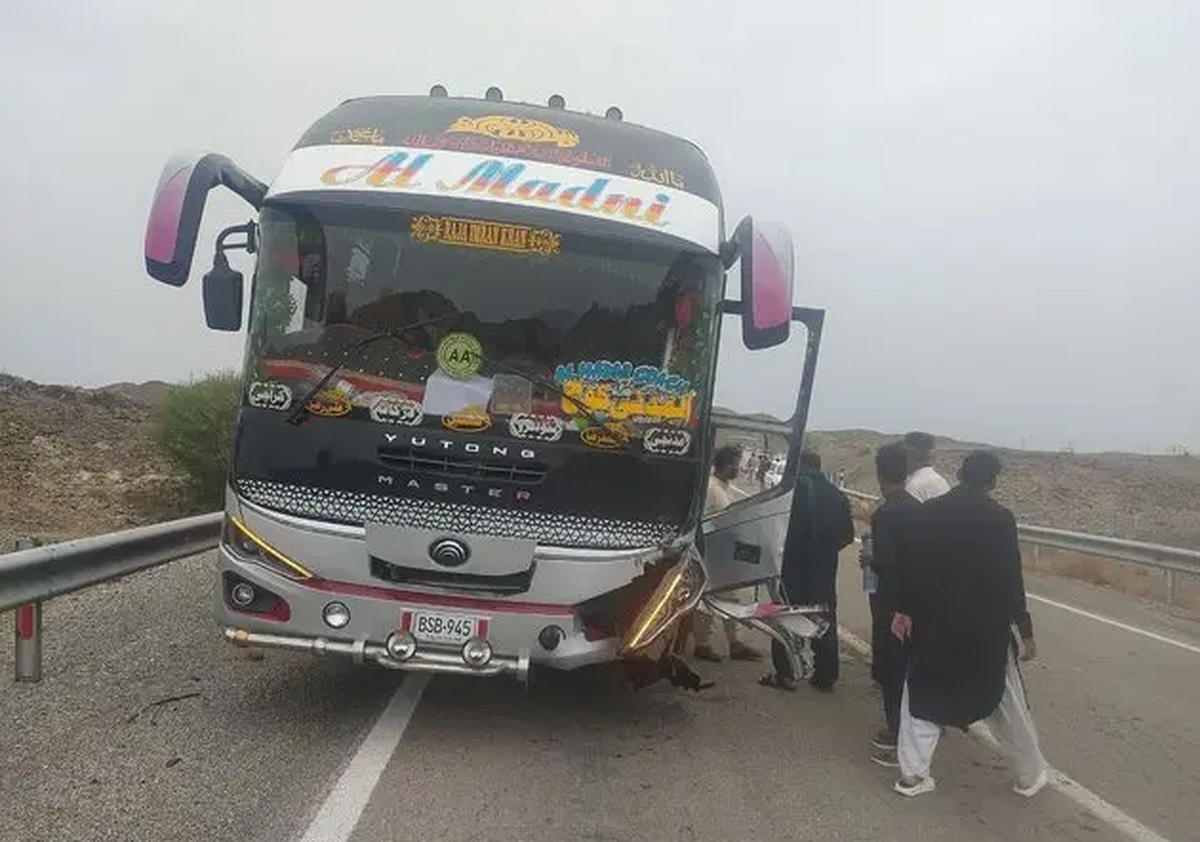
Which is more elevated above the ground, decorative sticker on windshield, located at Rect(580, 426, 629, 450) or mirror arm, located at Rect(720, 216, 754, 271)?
mirror arm, located at Rect(720, 216, 754, 271)

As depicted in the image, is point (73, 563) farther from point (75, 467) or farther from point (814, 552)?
point (75, 467)

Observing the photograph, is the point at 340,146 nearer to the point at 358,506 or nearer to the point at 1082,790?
the point at 358,506

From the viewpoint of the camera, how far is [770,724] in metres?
7.18

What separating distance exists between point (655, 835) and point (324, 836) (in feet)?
4.46

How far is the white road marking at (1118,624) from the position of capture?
37.4 feet

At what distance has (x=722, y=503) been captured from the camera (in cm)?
911

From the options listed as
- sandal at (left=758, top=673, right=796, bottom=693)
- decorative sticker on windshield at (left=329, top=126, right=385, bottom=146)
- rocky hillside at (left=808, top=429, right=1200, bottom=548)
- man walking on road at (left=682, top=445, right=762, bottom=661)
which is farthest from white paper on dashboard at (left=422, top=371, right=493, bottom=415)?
rocky hillside at (left=808, top=429, right=1200, bottom=548)

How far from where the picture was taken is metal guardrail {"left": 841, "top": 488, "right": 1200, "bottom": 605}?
13.4 meters

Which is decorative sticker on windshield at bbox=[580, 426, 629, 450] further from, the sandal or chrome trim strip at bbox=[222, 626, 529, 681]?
the sandal

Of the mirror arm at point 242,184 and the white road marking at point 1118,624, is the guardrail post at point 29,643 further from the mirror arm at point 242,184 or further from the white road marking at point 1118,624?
the white road marking at point 1118,624

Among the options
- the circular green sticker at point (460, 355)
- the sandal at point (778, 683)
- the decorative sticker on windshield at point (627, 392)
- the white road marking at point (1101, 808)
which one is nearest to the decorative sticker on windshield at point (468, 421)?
the circular green sticker at point (460, 355)

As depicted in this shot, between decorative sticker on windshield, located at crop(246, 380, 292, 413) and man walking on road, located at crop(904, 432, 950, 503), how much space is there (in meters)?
3.90

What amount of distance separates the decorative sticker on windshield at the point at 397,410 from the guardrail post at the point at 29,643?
225cm

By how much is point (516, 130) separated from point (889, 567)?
A: 3.41 metres
